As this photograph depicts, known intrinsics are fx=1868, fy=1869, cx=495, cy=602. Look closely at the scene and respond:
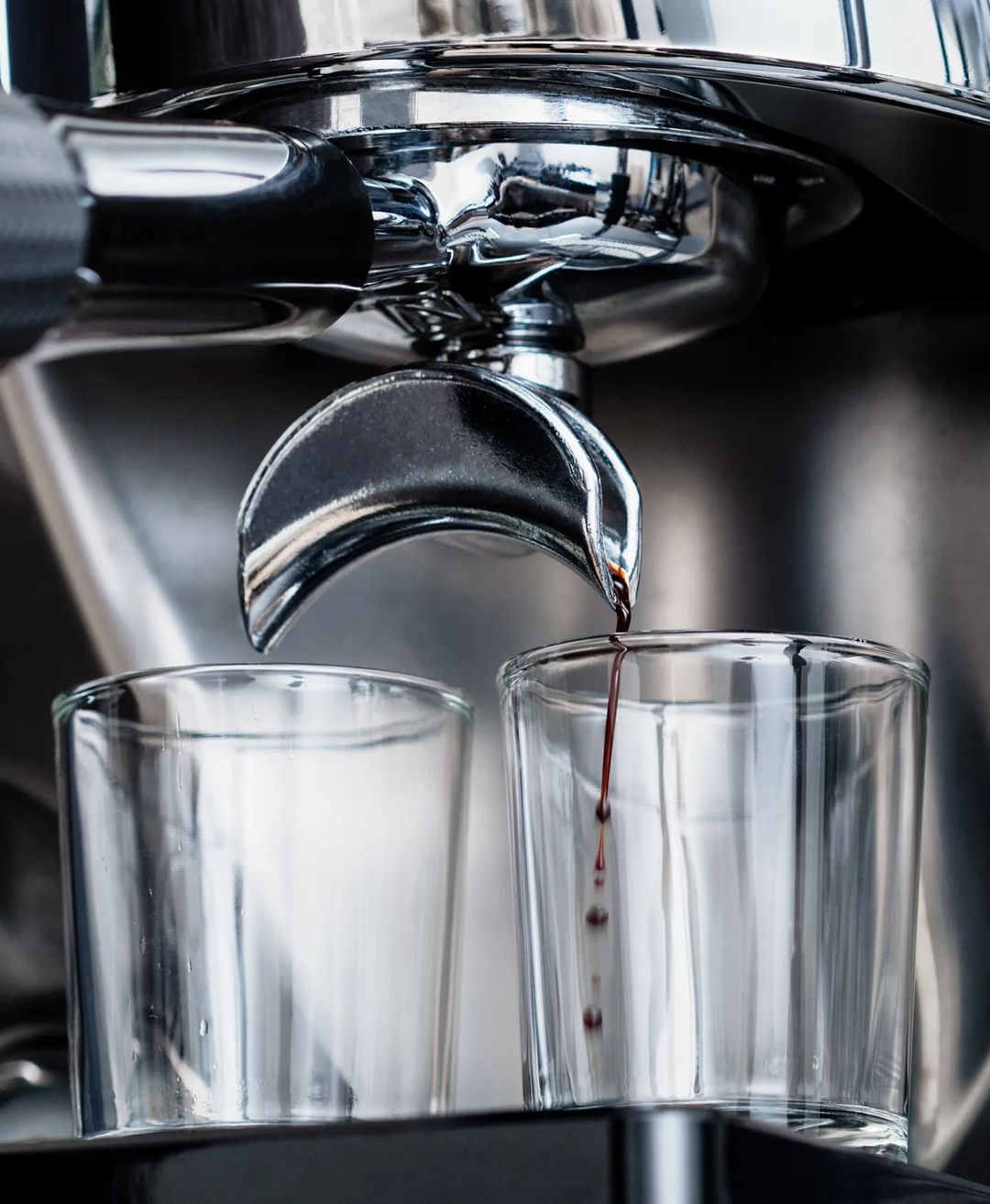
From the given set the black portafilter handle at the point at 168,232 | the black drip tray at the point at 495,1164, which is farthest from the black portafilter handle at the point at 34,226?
the black drip tray at the point at 495,1164

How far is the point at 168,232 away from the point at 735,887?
6.6 inches

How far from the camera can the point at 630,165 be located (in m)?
0.36

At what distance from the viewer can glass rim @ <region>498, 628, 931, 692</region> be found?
0.35 meters

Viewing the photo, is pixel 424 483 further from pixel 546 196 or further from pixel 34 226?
pixel 34 226

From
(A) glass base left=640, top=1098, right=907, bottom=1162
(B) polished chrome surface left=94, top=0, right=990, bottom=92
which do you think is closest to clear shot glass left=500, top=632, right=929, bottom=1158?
(A) glass base left=640, top=1098, right=907, bottom=1162

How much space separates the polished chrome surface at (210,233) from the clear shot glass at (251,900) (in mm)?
118

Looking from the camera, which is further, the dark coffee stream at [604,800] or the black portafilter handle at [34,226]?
the dark coffee stream at [604,800]

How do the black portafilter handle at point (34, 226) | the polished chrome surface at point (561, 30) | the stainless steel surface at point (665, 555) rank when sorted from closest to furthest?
the black portafilter handle at point (34, 226), the polished chrome surface at point (561, 30), the stainless steel surface at point (665, 555)

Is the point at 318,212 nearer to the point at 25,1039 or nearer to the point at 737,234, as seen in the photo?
the point at 737,234

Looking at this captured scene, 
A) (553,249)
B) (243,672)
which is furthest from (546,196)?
(243,672)

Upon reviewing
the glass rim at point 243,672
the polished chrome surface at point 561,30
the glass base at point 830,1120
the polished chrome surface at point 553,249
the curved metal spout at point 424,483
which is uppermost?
the polished chrome surface at point 561,30

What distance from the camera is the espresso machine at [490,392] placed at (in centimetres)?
25

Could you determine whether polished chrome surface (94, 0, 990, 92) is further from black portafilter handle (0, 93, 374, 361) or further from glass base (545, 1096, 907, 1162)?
glass base (545, 1096, 907, 1162)

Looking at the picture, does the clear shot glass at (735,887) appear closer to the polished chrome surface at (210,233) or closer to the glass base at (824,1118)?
the glass base at (824,1118)
